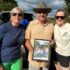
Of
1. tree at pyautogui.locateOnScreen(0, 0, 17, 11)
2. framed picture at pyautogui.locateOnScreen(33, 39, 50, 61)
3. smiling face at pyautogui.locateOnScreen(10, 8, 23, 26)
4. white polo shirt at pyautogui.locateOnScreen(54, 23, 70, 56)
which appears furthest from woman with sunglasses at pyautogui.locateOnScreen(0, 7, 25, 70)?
tree at pyautogui.locateOnScreen(0, 0, 17, 11)

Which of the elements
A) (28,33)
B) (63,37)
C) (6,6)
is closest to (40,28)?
(28,33)

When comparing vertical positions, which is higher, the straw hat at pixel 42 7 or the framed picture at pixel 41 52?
the straw hat at pixel 42 7

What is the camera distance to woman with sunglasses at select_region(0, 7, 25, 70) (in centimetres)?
602

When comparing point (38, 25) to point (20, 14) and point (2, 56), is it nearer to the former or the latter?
point (20, 14)

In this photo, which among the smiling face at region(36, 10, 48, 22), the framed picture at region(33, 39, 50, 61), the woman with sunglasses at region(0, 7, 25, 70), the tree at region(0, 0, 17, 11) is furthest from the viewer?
the tree at region(0, 0, 17, 11)

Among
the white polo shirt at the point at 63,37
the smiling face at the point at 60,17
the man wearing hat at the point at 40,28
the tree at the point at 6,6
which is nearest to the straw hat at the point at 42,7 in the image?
the man wearing hat at the point at 40,28

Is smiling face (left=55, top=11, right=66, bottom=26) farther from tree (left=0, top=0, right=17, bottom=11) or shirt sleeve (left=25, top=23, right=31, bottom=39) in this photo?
tree (left=0, top=0, right=17, bottom=11)

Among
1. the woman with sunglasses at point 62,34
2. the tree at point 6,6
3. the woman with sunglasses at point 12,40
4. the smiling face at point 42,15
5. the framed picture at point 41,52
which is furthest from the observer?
the tree at point 6,6

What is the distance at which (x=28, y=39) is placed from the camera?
6320mm

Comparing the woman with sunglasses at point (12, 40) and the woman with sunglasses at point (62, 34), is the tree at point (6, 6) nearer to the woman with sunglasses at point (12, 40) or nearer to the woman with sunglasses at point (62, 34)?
the woman with sunglasses at point (62, 34)

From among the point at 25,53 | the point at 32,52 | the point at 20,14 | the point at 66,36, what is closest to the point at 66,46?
the point at 66,36

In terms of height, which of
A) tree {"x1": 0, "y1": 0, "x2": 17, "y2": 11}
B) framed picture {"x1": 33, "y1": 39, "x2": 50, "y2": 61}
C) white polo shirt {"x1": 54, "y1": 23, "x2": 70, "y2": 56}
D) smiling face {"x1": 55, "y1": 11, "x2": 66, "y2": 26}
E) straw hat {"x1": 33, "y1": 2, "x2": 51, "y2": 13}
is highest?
straw hat {"x1": 33, "y1": 2, "x2": 51, "y2": 13}

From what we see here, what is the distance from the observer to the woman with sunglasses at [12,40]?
6.02 m

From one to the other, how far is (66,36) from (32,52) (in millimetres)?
692
